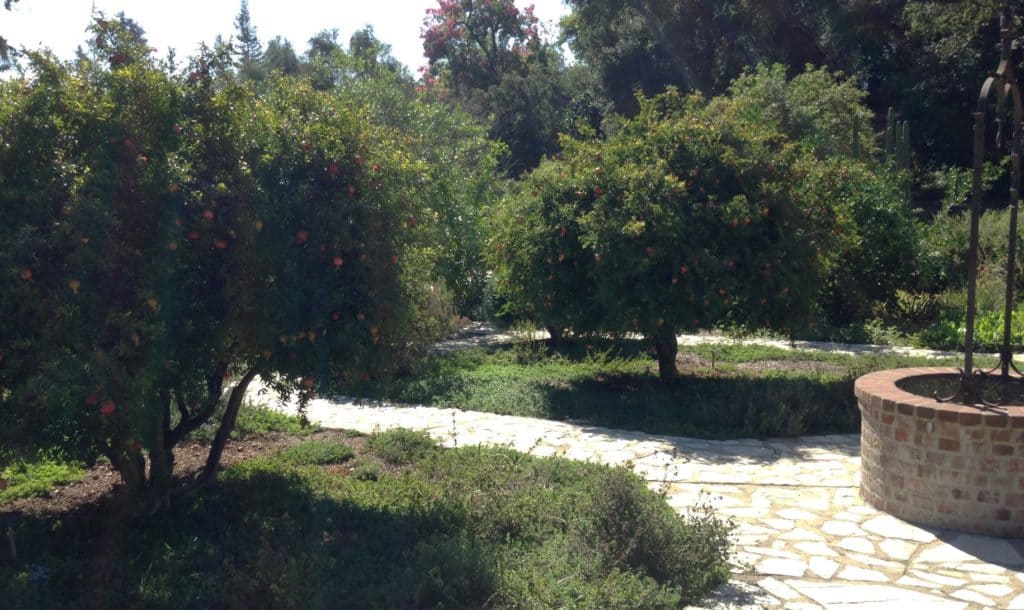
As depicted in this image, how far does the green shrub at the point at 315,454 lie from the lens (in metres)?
7.47

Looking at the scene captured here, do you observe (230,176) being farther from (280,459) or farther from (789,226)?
(789,226)

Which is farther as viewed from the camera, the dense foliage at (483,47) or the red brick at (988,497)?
the dense foliage at (483,47)

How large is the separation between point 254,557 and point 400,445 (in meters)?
3.00

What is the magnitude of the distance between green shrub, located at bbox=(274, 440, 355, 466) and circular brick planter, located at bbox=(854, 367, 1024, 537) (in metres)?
4.18

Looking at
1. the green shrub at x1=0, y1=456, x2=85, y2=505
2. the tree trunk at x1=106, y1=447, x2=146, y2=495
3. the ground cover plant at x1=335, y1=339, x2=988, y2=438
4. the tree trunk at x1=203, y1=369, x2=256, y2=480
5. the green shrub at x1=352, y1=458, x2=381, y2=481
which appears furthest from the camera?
the ground cover plant at x1=335, y1=339, x2=988, y2=438

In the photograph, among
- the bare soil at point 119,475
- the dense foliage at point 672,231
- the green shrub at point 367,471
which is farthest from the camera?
the dense foliage at point 672,231

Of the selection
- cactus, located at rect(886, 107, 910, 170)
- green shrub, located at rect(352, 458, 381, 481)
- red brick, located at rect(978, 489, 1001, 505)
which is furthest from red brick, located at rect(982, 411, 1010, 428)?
cactus, located at rect(886, 107, 910, 170)

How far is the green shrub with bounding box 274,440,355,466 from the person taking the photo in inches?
294

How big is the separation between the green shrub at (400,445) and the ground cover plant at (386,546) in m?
0.66

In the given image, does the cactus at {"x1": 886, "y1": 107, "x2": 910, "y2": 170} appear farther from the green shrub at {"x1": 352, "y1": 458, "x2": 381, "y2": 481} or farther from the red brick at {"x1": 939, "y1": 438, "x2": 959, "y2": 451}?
the green shrub at {"x1": 352, "y1": 458, "x2": 381, "y2": 481}

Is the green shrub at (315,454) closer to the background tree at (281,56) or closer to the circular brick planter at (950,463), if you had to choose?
the circular brick planter at (950,463)

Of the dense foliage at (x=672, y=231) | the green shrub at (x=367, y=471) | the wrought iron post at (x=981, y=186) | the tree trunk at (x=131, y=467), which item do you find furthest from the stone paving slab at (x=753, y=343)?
the tree trunk at (x=131, y=467)

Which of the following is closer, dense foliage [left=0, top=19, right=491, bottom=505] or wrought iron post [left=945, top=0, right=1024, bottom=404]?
dense foliage [left=0, top=19, right=491, bottom=505]

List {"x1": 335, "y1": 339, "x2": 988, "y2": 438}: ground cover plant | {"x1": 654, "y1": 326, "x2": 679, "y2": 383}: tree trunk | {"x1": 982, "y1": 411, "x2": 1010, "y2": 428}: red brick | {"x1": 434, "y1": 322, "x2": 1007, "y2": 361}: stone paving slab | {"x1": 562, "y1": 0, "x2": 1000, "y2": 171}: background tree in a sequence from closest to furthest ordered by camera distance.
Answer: {"x1": 982, "y1": 411, "x2": 1010, "y2": 428}: red brick < {"x1": 335, "y1": 339, "x2": 988, "y2": 438}: ground cover plant < {"x1": 654, "y1": 326, "x2": 679, "y2": 383}: tree trunk < {"x1": 434, "y1": 322, "x2": 1007, "y2": 361}: stone paving slab < {"x1": 562, "y1": 0, "x2": 1000, "y2": 171}: background tree
